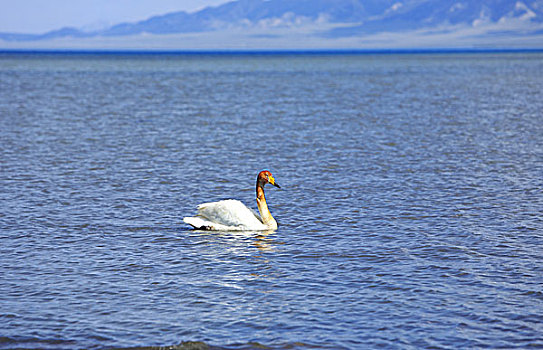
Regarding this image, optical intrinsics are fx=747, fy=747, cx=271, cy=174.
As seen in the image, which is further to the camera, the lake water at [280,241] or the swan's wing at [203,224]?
the swan's wing at [203,224]

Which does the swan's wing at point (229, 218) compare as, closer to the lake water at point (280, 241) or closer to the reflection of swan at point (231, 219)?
the reflection of swan at point (231, 219)

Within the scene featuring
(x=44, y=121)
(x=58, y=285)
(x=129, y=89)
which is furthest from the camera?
(x=129, y=89)

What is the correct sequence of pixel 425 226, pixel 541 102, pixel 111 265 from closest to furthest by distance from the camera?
pixel 111 265 < pixel 425 226 < pixel 541 102

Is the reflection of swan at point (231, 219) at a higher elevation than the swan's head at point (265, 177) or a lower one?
lower

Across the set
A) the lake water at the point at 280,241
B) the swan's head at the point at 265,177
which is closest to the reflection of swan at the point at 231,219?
the lake water at the point at 280,241

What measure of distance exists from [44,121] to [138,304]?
27.7 m

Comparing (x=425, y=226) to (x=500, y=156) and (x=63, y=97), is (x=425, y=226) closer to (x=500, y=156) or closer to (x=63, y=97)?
(x=500, y=156)

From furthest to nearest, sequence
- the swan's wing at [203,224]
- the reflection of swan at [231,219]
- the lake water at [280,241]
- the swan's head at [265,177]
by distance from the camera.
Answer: the swan's head at [265,177], the reflection of swan at [231,219], the swan's wing at [203,224], the lake water at [280,241]

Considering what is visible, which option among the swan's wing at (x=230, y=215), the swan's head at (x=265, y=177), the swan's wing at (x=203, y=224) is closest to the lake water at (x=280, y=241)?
the swan's wing at (x=203, y=224)

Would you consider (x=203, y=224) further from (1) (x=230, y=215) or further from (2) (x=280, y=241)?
(2) (x=280, y=241)

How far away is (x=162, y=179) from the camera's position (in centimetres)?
2130

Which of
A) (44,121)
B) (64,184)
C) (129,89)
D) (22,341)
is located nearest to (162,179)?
(64,184)

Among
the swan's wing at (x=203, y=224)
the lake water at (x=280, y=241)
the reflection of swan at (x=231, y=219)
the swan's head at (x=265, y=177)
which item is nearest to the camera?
the lake water at (x=280, y=241)

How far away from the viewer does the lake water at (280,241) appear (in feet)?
34.1
